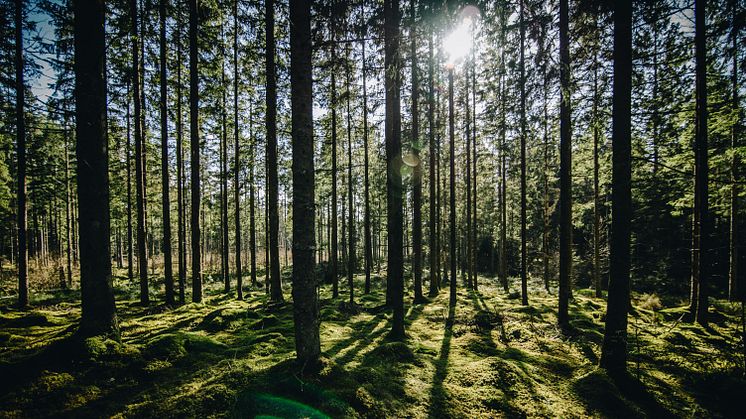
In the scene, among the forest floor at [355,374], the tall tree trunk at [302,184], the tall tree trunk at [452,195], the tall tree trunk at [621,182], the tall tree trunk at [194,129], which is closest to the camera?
the forest floor at [355,374]

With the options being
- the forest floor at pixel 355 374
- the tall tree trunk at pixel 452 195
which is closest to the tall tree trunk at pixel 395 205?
the forest floor at pixel 355 374

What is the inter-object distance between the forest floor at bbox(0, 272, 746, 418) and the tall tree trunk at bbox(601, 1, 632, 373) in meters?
0.42

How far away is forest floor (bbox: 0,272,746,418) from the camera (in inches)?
170

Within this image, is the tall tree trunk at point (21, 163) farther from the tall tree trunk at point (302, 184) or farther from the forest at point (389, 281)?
the tall tree trunk at point (302, 184)

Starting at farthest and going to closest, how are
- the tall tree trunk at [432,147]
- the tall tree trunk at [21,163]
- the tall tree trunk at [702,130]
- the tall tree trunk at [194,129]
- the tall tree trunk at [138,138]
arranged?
the tall tree trunk at [432,147]
the tall tree trunk at [194,129]
the tall tree trunk at [21,163]
the tall tree trunk at [138,138]
the tall tree trunk at [702,130]

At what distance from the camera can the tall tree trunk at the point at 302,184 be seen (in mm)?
4988

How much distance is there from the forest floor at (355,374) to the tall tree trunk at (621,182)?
416 millimetres

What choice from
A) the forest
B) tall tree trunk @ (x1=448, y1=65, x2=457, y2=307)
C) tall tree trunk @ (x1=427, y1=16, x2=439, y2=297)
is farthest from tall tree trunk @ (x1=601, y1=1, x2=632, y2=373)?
tall tree trunk @ (x1=448, y1=65, x2=457, y2=307)

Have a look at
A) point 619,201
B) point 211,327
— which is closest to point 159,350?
point 211,327

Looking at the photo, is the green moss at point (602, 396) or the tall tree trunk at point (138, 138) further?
the tall tree trunk at point (138, 138)

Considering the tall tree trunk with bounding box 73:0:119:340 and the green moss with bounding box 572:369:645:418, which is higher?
the tall tree trunk with bounding box 73:0:119:340

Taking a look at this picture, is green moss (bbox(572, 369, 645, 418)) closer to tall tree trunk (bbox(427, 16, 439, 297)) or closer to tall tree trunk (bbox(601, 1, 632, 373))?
tall tree trunk (bbox(601, 1, 632, 373))

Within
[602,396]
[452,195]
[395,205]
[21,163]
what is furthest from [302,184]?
[21,163]

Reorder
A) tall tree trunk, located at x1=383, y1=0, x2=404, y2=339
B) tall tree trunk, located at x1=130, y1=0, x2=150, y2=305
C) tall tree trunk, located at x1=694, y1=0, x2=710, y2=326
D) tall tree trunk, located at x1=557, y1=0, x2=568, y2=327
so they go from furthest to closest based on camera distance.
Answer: tall tree trunk, located at x1=130, y1=0, x2=150, y2=305, tall tree trunk, located at x1=557, y1=0, x2=568, y2=327, tall tree trunk, located at x1=694, y1=0, x2=710, y2=326, tall tree trunk, located at x1=383, y1=0, x2=404, y2=339
